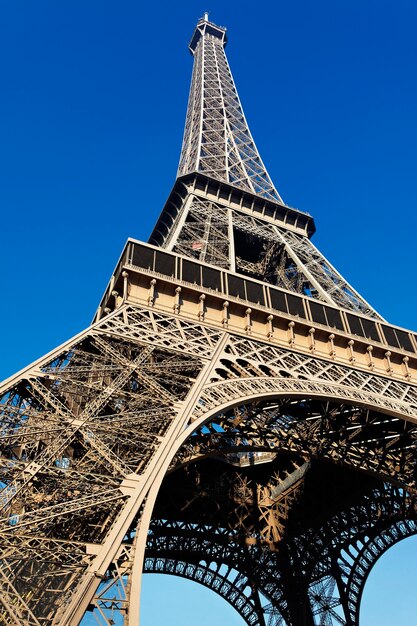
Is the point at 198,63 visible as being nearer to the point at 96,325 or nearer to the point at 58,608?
the point at 96,325

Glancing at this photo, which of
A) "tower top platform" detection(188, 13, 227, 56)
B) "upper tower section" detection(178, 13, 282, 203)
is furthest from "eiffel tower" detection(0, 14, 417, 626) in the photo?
"tower top platform" detection(188, 13, 227, 56)

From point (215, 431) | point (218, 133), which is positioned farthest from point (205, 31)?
point (215, 431)

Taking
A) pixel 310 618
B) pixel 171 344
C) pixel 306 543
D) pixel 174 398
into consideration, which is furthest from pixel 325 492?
pixel 174 398

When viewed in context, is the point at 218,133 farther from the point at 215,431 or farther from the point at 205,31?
the point at 215,431

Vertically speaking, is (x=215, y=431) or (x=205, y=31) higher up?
(x=205, y=31)

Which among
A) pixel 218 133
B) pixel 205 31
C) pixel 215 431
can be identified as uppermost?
pixel 205 31

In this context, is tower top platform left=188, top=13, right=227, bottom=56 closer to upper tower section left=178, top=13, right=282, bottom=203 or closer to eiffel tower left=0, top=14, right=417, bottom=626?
upper tower section left=178, top=13, right=282, bottom=203
